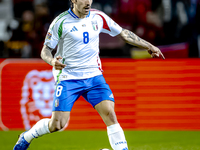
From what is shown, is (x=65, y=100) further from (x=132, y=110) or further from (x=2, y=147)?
(x=132, y=110)

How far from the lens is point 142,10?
9414mm

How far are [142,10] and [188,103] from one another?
10.1 feet

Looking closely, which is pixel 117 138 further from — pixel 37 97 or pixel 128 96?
pixel 37 97

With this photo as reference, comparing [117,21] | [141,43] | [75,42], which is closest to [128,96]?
[117,21]

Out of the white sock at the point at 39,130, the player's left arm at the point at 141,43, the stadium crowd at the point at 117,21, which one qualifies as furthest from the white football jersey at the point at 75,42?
the stadium crowd at the point at 117,21

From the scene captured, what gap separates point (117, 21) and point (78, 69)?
16.1 ft

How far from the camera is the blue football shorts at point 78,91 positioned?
438cm

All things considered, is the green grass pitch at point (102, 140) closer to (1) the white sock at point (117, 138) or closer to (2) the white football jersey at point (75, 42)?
(1) the white sock at point (117, 138)

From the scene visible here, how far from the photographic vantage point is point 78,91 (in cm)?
446

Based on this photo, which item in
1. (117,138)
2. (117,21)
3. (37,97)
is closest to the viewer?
(117,138)

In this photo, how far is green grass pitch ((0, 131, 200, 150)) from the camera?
19.2ft

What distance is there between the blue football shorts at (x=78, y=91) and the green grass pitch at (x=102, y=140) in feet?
5.14

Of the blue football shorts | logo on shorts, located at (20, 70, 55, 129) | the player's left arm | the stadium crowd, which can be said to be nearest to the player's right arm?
the blue football shorts

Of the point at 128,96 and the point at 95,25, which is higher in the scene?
the point at 95,25
